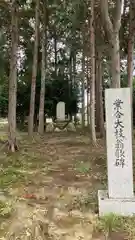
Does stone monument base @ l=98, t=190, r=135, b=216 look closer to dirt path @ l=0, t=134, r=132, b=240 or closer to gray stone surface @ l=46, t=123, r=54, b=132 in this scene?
dirt path @ l=0, t=134, r=132, b=240

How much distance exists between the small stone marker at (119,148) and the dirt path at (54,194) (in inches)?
17.6

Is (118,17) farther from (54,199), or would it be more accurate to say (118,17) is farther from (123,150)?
(54,199)

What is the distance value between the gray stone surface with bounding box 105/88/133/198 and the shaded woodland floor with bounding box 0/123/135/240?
1.39 feet

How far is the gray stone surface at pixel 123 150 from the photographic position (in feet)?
16.1

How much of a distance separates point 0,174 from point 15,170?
403 mm

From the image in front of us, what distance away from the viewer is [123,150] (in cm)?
498

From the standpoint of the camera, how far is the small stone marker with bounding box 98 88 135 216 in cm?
490

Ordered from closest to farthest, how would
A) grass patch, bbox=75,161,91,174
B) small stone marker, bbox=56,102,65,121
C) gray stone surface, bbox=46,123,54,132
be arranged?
grass patch, bbox=75,161,91,174, gray stone surface, bbox=46,123,54,132, small stone marker, bbox=56,102,65,121

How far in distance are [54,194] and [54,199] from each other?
0.27 meters

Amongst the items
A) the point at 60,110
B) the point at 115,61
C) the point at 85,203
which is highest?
the point at 115,61

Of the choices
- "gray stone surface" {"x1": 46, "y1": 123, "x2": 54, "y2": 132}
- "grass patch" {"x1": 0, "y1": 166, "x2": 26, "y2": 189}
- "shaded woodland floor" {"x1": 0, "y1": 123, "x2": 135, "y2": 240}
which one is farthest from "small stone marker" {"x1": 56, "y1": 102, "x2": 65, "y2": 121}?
"grass patch" {"x1": 0, "y1": 166, "x2": 26, "y2": 189}

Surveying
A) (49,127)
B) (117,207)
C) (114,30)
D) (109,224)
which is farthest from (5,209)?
(49,127)

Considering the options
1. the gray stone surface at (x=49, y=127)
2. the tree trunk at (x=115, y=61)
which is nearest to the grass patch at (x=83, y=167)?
the tree trunk at (x=115, y=61)

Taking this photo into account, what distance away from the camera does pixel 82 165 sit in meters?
7.83
